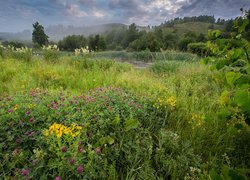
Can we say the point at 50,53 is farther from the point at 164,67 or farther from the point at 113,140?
the point at 113,140

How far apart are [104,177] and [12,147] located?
0.90 meters

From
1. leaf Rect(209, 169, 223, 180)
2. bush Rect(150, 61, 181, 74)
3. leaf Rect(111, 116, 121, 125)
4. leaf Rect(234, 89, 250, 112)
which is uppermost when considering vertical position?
leaf Rect(234, 89, 250, 112)

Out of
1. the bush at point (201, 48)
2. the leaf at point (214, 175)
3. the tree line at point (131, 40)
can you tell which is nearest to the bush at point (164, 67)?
the bush at point (201, 48)

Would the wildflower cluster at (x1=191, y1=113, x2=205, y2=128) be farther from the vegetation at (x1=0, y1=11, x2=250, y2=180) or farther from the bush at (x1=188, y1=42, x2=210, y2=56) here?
the bush at (x1=188, y1=42, x2=210, y2=56)

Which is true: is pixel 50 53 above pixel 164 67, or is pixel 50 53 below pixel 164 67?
above

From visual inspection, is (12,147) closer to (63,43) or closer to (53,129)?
(53,129)

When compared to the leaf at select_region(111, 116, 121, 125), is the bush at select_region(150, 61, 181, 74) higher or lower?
higher

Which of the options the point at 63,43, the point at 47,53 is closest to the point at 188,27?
the point at 63,43

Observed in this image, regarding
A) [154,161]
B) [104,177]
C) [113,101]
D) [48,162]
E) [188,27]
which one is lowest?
[154,161]

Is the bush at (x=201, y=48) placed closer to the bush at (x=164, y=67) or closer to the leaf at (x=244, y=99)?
the leaf at (x=244, y=99)

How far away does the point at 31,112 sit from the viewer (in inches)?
71.7

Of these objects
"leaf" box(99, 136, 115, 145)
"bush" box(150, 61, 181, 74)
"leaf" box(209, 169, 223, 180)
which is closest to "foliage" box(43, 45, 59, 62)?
"bush" box(150, 61, 181, 74)

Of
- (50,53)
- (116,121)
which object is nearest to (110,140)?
(116,121)

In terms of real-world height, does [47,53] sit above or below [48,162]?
above
